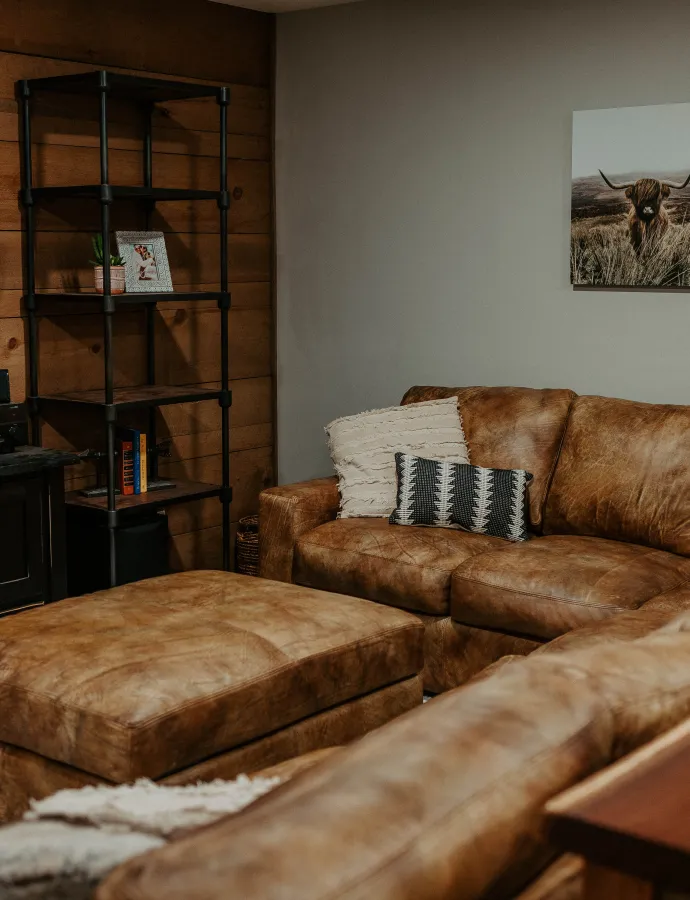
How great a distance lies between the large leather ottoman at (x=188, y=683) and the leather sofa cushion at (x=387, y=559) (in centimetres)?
65

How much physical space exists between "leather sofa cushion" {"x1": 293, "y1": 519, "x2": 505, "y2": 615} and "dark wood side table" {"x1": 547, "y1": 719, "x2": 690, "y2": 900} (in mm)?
2535

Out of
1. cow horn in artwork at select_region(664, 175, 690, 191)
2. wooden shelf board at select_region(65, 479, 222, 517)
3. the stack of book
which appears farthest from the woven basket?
cow horn in artwork at select_region(664, 175, 690, 191)

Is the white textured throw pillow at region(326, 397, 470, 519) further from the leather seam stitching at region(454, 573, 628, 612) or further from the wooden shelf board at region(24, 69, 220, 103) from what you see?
the wooden shelf board at region(24, 69, 220, 103)

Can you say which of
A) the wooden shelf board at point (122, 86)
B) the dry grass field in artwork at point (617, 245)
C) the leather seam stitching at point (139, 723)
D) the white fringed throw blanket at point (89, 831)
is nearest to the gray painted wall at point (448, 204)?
the dry grass field in artwork at point (617, 245)

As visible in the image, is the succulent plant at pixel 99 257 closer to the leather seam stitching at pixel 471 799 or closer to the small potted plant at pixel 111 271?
the small potted plant at pixel 111 271

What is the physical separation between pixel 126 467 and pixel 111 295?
0.70m

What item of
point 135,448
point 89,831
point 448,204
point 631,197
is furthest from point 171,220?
point 89,831

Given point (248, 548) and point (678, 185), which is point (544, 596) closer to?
point (678, 185)

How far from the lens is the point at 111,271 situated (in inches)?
166

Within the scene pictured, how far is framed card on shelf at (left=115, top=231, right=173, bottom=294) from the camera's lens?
4434 millimetres

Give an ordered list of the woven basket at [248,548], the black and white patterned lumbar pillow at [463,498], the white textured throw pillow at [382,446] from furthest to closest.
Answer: the woven basket at [248,548] < the white textured throw pillow at [382,446] < the black and white patterned lumbar pillow at [463,498]

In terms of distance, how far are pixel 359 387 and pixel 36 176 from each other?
1629 millimetres

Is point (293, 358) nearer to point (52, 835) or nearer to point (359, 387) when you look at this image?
point (359, 387)

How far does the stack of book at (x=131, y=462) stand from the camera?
14.6 feet
